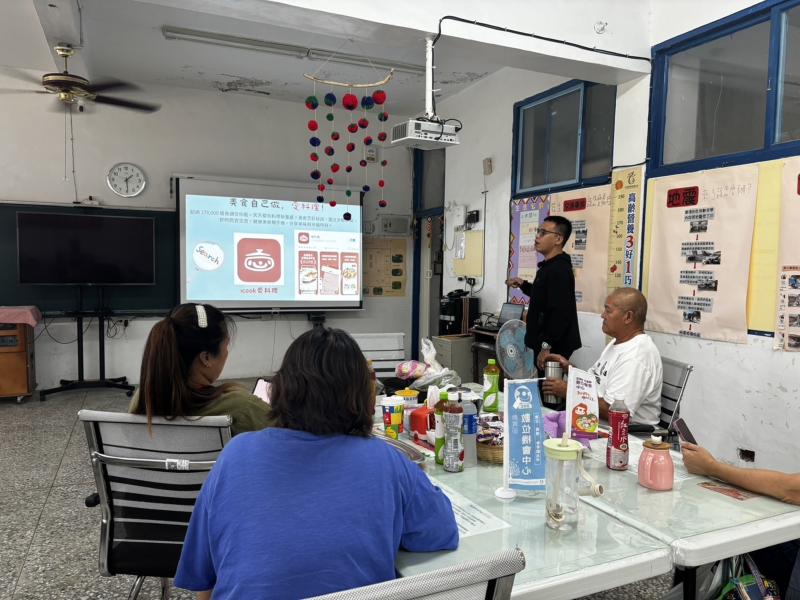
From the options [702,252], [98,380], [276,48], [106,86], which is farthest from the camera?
[98,380]

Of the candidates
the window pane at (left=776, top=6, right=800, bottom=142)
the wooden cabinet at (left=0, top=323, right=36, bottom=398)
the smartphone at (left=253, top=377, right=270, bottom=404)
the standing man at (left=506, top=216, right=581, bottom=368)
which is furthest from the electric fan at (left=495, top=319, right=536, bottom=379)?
the wooden cabinet at (left=0, top=323, right=36, bottom=398)

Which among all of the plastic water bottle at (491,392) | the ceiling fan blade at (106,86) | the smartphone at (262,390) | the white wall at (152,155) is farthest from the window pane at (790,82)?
the ceiling fan blade at (106,86)

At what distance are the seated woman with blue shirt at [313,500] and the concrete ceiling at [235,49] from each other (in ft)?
7.43

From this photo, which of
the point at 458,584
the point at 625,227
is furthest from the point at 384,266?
the point at 458,584

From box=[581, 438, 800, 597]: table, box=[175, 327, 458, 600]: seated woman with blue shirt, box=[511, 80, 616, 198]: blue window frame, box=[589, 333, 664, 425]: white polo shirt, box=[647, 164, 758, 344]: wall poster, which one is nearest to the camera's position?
box=[175, 327, 458, 600]: seated woman with blue shirt

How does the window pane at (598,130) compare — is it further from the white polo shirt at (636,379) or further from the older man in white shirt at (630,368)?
the white polo shirt at (636,379)

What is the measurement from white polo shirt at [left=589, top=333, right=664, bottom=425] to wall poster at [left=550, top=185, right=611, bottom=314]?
1573mm

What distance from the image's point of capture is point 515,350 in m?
3.92

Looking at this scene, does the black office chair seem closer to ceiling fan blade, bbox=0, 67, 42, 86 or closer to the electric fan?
the electric fan

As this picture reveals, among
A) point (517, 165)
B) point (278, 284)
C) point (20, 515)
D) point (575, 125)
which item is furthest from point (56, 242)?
point (575, 125)

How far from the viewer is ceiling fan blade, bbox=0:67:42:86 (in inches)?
205

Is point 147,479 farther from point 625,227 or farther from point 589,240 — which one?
point 589,240

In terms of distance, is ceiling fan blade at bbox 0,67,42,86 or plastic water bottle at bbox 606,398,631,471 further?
ceiling fan blade at bbox 0,67,42,86

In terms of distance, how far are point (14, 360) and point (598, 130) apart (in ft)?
17.2
